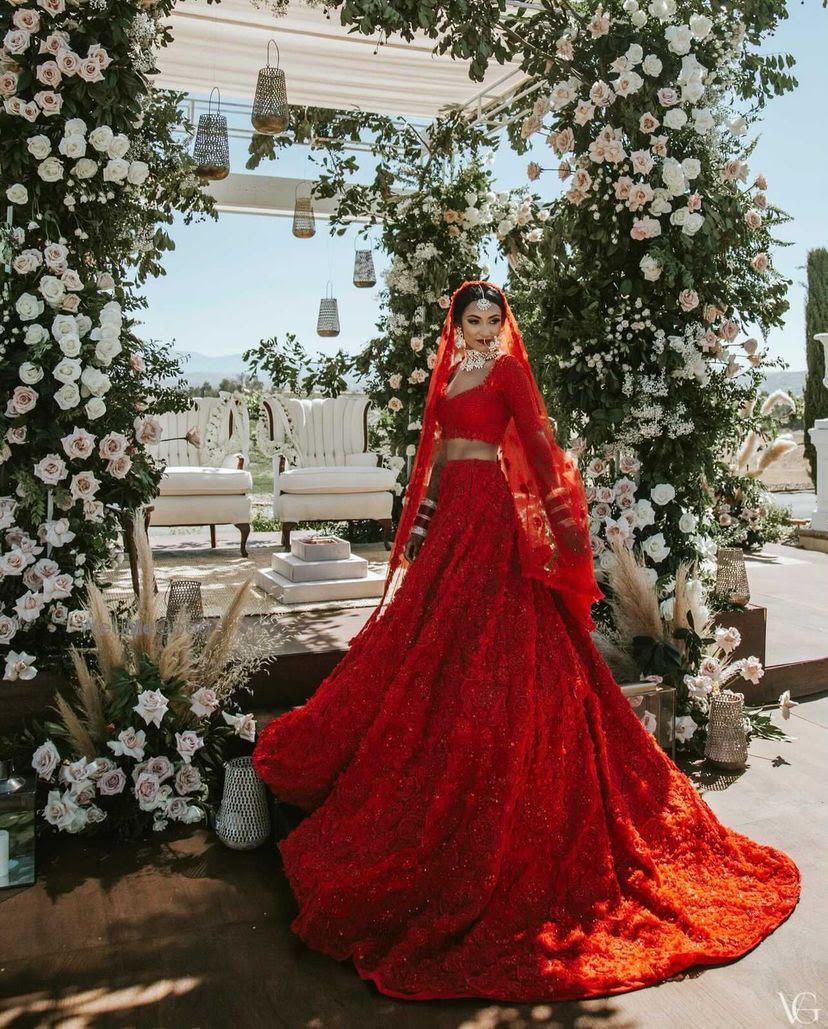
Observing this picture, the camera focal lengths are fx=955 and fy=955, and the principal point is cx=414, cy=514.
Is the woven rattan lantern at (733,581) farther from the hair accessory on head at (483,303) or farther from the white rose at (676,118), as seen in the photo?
the hair accessory on head at (483,303)

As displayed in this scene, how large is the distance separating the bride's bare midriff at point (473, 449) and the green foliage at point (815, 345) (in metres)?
9.73

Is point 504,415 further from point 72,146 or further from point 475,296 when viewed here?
point 72,146

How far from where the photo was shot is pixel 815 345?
1216cm

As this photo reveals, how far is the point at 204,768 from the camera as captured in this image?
326 centimetres

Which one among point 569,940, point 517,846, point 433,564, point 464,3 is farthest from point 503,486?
point 464,3

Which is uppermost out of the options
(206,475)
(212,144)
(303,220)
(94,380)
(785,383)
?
(303,220)

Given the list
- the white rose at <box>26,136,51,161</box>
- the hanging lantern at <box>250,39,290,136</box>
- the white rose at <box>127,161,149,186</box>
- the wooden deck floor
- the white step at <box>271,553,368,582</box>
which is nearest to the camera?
the wooden deck floor

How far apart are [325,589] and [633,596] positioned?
1762mm

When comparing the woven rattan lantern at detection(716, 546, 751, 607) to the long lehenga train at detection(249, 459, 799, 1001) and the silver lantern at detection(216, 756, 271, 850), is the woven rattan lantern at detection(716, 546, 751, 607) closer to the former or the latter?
the long lehenga train at detection(249, 459, 799, 1001)

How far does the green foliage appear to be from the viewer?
11719mm

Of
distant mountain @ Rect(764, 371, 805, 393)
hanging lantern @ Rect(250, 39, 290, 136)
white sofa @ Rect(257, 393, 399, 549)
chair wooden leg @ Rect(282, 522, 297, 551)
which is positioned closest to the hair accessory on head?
distant mountain @ Rect(764, 371, 805, 393)

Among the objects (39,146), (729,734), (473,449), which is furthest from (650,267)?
(39,146)

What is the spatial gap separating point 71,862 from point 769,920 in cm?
200

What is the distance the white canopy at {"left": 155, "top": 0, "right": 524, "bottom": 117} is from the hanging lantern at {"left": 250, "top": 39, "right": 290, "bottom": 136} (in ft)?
0.58
